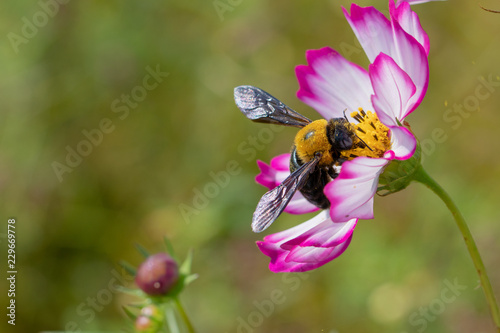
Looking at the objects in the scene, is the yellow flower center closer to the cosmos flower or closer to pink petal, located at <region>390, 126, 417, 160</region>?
the cosmos flower

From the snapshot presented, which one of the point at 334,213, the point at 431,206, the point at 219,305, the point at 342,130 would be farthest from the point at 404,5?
the point at 219,305

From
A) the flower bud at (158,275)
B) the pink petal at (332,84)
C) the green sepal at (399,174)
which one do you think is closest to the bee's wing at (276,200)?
the green sepal at (399,174)

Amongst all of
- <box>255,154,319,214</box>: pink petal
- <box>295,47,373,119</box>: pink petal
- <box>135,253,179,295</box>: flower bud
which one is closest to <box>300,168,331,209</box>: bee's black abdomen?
<box>255,154,319,214</box>: pink petal

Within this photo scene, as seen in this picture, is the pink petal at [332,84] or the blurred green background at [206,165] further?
the blurred green background at [206,165]

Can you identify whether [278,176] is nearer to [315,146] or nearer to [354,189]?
[315,146]

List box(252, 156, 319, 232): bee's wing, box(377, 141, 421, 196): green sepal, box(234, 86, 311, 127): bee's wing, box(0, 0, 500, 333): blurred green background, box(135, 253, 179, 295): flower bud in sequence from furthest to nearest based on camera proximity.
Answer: box(0, 0, 500, 333): blurred green background → box(135, 253, 179, 295): flower bud → box(234, 86, 311, 127): bee's wing → box(377, 141, 421, 196): green sepal → box(252, 156, 319, 232): bee's wing

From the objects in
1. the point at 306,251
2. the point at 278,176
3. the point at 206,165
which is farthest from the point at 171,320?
the point at 206,165

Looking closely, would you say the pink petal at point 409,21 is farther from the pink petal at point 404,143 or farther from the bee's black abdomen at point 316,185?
the bee's black abdomen at point 316,185
